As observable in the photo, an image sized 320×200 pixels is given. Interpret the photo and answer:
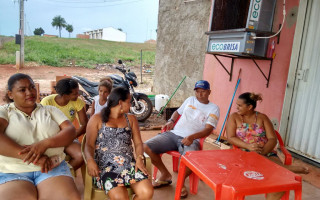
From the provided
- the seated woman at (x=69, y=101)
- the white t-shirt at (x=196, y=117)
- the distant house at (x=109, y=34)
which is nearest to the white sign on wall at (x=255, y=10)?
the white t-shirt at (x=196, y=117)

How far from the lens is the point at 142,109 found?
Answer: 5.55 metres

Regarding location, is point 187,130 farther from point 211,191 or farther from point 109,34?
point 109,34

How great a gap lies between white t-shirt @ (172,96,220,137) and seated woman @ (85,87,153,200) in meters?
0.89

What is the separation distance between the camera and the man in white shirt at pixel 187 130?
2.76 m

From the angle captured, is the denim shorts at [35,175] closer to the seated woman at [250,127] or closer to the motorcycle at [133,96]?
the seated woman at [250,127]

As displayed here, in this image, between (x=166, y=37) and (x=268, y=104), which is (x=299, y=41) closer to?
(x=268, y=104)

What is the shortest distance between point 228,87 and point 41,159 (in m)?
3.43

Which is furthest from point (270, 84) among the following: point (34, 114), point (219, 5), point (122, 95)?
point (34, 114)

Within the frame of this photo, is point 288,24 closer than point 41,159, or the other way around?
point 41,159

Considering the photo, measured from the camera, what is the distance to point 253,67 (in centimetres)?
396

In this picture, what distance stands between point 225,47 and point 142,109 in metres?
2.72

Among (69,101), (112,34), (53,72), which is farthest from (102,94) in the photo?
(112,34)

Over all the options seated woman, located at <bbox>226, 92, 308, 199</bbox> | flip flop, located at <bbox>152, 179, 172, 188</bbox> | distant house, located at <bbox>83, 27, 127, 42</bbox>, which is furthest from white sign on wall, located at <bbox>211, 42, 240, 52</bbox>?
distant house, located at <bbox>83, 27, 127, 42</bbox>

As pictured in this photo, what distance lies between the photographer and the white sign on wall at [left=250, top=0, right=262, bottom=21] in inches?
120
